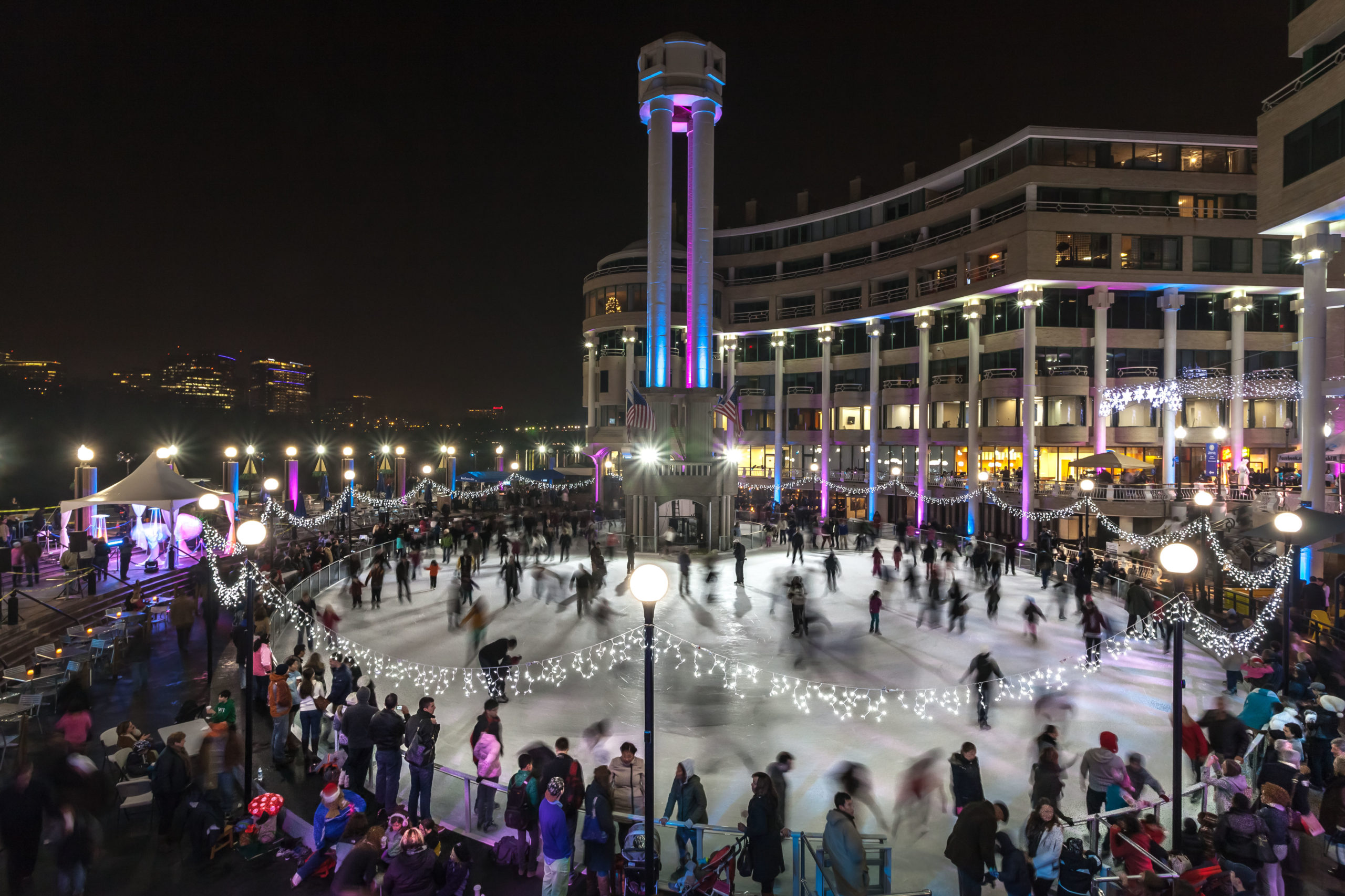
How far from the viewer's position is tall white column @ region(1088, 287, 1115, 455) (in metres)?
35.5

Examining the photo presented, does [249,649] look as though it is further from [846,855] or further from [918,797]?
[918,797]

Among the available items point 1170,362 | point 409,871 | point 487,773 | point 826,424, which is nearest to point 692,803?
point 487,773

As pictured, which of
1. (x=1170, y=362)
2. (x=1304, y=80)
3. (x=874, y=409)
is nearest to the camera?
(x=1304, y=80)

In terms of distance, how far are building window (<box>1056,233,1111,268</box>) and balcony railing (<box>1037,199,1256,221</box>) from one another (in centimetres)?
118

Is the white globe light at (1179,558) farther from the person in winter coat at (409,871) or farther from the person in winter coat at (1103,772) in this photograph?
the person in winter coat at (409,871)

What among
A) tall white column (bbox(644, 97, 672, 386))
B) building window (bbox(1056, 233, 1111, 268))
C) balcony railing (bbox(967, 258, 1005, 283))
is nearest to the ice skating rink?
tall white column (bbox(644, 97, 672, 386))

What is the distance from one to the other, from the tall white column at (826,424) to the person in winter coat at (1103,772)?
132ft

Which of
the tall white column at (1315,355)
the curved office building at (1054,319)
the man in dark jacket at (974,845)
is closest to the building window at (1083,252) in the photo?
the curved office building at (1054,319)

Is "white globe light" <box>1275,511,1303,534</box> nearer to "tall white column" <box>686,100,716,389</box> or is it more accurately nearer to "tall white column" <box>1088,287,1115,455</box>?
"tall white column" <box>686,100,716,389</box>

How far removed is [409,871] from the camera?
19.8ft

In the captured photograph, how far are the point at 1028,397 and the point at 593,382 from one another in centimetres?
3091

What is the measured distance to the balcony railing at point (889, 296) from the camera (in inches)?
1794

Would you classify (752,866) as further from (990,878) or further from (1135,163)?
(1135,163)

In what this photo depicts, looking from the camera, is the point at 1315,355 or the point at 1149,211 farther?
the point at 1149,211
